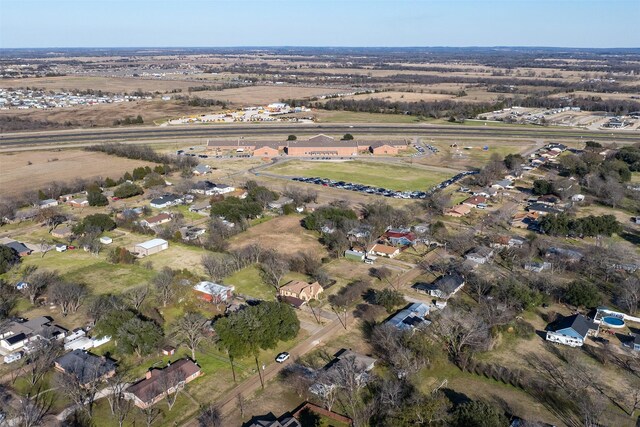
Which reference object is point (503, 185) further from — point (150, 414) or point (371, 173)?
point (150, 414)

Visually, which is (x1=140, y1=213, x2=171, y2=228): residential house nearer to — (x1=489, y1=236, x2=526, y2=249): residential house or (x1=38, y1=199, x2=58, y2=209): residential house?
(x1=38, y1=199, x2=58, y2=209): residential house

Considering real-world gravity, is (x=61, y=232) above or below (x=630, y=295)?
below

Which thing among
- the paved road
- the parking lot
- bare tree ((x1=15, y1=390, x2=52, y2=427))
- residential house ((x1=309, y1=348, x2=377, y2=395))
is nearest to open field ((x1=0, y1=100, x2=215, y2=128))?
the parking lot

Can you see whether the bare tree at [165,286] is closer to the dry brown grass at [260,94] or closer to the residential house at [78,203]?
the residential house at [78,203]

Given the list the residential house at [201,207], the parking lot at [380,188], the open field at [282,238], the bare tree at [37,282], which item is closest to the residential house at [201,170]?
the parking lot at [380,188]

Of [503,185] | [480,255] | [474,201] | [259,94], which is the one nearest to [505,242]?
[480,255]
